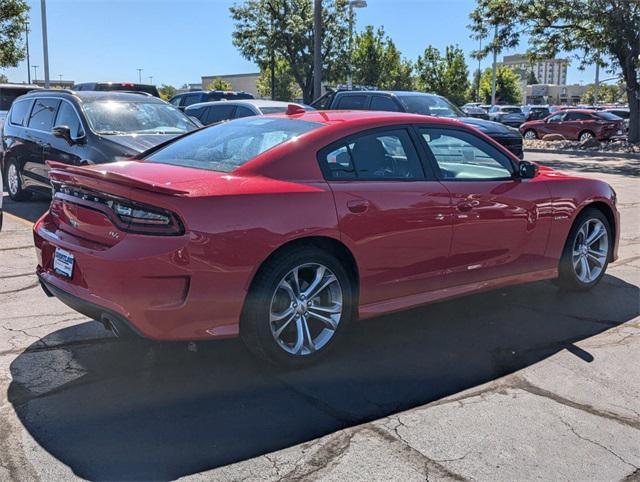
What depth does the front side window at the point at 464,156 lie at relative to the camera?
491cm

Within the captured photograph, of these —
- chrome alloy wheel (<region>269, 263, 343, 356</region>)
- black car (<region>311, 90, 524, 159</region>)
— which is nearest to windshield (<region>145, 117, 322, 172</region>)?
chrome alloy wheel (<region>269, 263, 343, 356</region>)

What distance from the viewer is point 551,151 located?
25688mm

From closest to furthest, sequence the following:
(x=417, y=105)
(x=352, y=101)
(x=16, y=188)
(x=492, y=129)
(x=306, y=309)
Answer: (x=306, y=309) → (x=16, y=188) → (x=417, y=105) → (x=492, y=129) → (x=352, y=101)

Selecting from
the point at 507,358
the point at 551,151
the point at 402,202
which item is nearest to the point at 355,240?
the point at 402,202

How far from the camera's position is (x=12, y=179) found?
10492 mm

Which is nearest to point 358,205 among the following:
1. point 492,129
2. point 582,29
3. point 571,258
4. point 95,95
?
point 571,258

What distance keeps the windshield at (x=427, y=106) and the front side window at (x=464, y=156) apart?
809 cm

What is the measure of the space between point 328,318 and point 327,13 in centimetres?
3164

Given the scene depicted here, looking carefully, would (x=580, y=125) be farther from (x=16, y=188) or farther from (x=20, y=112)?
(x=16, y=188)

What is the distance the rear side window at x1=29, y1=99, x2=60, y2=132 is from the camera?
31.1 feet

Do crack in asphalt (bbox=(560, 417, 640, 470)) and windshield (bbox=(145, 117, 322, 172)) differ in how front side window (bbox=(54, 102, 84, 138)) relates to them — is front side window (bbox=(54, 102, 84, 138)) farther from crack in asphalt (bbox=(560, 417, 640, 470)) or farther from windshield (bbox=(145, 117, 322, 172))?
crack in asphalt (bbox=(560, 417, 640, 470))

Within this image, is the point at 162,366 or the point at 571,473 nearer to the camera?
the point at 571,473

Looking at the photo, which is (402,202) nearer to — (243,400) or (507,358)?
(507,358)

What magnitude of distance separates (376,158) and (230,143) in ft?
3.30
